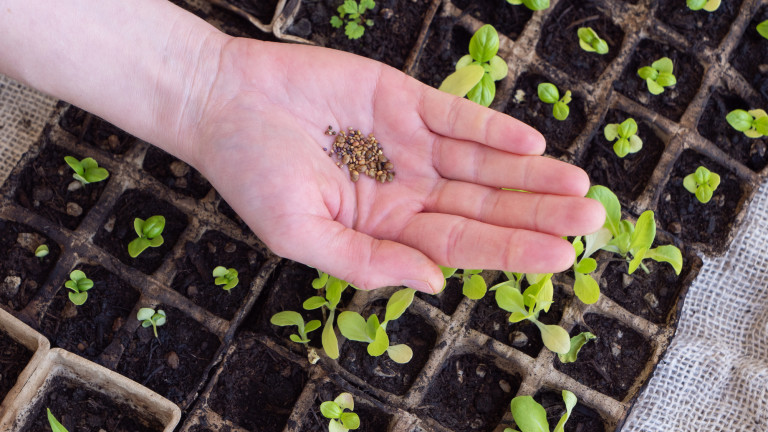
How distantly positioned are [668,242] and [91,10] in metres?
1.89

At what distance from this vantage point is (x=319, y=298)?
1937 mm

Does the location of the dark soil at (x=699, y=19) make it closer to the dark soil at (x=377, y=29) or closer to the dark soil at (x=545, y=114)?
the dark soil at (x=545, y=114)

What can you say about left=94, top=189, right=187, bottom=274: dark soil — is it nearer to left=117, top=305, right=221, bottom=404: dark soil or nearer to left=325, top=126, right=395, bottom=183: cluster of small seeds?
left=117, top=305, right=221, bottom=404: dark soil

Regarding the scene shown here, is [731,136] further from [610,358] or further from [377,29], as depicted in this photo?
[377,29]

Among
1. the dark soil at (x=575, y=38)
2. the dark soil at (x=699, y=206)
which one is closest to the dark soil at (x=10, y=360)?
the dark soil at (x=575, y=38)

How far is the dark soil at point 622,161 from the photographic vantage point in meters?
2.15

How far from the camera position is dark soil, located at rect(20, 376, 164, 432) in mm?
1914

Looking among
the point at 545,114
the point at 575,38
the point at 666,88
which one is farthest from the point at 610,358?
the point at 575,38

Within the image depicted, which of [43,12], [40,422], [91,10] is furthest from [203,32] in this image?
[40,422]

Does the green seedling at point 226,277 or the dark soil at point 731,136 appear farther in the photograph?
the dark soil at point 731,136

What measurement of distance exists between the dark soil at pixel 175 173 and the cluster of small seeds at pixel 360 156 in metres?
0.50

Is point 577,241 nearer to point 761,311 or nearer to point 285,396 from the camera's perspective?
point 761,311

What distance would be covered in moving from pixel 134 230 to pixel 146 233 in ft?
0.42

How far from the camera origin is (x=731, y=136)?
2227mm
